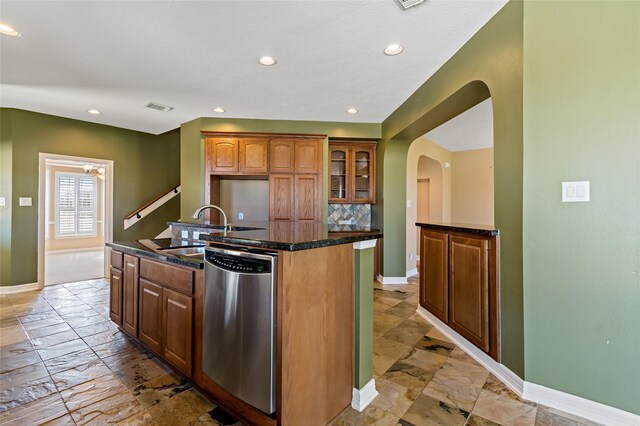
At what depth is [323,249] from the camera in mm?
1448

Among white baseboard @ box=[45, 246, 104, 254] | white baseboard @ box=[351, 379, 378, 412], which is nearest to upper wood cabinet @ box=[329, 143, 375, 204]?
white baseboard @ box=[351, 379, 378, 412]

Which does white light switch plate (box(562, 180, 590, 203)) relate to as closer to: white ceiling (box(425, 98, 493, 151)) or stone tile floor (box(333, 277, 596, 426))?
stone tile floor (box(333, 277, 596, 426))

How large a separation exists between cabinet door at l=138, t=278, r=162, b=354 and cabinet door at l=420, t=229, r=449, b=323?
2.44 m

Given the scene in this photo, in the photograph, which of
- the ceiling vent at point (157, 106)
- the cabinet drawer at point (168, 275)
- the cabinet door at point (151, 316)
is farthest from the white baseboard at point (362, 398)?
the ceiling vent at point (157, 106)

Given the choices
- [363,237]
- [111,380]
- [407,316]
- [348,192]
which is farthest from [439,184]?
[111,380]

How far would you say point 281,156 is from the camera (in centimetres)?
432

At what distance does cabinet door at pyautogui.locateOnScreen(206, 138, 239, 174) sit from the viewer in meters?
4.30

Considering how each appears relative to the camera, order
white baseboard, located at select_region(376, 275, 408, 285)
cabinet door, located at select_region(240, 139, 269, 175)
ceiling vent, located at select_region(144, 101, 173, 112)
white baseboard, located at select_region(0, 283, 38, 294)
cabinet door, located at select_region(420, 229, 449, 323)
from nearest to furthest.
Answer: cabinet door, located at select_region(420, 229, 449, 323) → ceiling vent, located at select_region(144, 101, 173, 112) → white baseboard, located at select_region(0, 283, 38, 294) → cabinet door, located at select_region(240, 139, 269, 175) → white baseboard, located at select_region(376, 275, 408, 285)

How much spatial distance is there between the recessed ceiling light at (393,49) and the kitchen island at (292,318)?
1.68m

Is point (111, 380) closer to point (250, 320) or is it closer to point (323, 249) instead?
point (250, 320)

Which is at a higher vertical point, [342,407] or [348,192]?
→ [348,192]

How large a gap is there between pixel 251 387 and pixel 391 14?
8.16 ft

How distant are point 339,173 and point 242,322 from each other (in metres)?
3.66

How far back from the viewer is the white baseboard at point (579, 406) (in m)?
1.54
